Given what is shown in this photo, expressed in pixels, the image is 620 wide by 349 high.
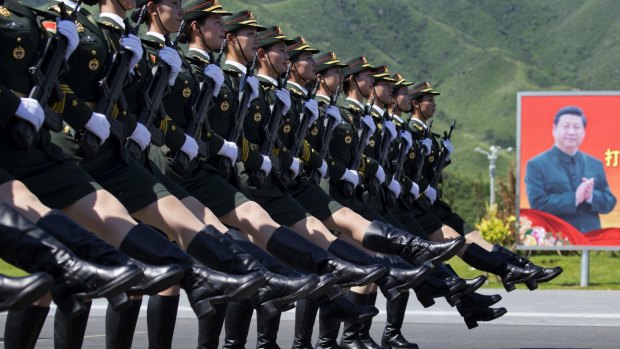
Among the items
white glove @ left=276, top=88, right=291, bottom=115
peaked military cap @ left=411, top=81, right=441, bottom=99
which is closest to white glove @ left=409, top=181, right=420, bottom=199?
peaked military cap @ left=411, top=81, right=441, bottom=99

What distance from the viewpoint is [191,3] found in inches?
310

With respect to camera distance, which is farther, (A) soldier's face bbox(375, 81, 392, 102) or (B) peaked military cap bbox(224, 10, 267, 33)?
(A) soldier's face bbox(375, 81, 392, 102)

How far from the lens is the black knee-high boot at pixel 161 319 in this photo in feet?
21.4

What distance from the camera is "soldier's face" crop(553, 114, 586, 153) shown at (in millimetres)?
18766

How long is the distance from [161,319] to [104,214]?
0.90m

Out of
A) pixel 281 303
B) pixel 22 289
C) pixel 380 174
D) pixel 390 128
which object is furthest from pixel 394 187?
pixel 22 289

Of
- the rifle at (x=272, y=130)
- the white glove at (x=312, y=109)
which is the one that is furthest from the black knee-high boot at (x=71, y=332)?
the white glove at (x=312, y=109)

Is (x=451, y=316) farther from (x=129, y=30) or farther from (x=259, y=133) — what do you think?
(x=129, y=30)

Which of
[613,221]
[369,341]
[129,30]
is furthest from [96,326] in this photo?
[613,221]

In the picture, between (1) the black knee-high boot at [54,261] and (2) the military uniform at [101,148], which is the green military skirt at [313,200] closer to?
(2) the military uniform at [101,148]

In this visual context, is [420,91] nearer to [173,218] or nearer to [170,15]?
[170,15]

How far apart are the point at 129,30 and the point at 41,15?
61 centimetres

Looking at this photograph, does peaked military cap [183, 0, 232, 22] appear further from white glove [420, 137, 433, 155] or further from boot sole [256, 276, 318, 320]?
white glove [420, 137, 433, 155]

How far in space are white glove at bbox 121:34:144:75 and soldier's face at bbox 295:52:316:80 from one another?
3.02 m
